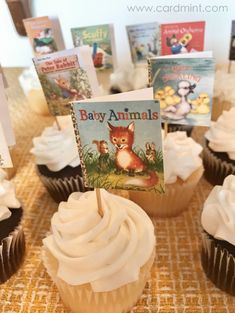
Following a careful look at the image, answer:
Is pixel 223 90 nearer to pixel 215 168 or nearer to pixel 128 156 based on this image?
pixel 215 168

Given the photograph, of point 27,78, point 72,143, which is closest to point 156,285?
point 72,143

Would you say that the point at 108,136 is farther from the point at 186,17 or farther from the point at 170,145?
the point at 186,17

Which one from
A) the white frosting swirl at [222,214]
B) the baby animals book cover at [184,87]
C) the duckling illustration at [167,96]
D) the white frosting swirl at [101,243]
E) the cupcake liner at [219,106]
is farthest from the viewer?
the cupcake liner at [219,106]

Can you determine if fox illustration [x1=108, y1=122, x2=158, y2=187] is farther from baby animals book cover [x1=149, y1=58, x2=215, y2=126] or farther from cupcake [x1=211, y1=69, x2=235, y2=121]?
cupcake [x1=211, y1=69, x2=235, y2=121]

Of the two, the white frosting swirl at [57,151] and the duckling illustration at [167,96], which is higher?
the duckling illustration at [167,96]

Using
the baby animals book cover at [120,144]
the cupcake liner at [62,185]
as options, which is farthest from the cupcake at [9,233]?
the baby animals book cover at [120,144]

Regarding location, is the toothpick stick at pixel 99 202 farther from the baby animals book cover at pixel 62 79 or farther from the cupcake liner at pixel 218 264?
the baby animals book cover at pixel 62 79
